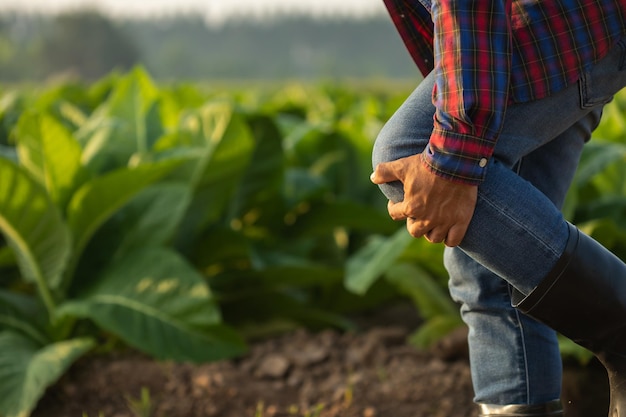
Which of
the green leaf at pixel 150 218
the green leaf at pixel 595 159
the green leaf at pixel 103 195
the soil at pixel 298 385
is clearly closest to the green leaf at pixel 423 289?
the soil at pixel 298 385

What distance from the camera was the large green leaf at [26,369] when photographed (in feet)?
7.89

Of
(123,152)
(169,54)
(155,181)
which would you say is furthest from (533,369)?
(169,54)

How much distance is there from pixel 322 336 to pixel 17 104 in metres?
2.67

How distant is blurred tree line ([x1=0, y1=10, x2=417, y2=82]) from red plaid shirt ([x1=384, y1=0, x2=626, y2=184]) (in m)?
94.2

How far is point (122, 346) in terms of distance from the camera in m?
3.08

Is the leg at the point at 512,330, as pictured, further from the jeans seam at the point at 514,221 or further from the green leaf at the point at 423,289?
the green leaf at the point at 423,289

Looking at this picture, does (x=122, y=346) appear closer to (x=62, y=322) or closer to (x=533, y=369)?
(x=62, y=322)

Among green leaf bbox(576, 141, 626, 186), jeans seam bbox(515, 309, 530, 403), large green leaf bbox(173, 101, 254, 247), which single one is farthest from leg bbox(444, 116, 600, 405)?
large green leaf bbox(173, 101, 254, 247)

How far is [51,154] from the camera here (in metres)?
2.88

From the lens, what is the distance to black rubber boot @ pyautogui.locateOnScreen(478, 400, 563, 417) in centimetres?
175

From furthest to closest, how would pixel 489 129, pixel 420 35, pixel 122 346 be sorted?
pixel 122 346 → pixel 420 35 → pixel 489 129

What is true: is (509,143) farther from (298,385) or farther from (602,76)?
(298,385)

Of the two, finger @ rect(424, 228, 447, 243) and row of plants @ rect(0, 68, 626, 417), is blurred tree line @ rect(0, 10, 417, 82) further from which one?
finger @ rect(424, 228, 447, 243)

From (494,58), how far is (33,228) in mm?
1769
